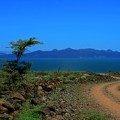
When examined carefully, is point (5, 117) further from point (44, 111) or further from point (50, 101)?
point (50, 101)

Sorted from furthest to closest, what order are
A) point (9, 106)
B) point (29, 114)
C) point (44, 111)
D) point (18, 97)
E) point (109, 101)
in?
1. point (109, 101)
2. point (18, 97)
3. point (44, 111)
4. point (9, 106)
5. point (29, 114)

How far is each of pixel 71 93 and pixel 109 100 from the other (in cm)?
452

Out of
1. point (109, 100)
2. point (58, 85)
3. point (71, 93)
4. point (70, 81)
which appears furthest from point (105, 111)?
point (70, 81)

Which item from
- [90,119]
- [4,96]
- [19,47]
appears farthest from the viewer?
[19,47]

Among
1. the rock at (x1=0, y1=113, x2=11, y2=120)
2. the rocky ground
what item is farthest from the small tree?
the rock at (x1=0, y1=113, x2=11, y2=120)

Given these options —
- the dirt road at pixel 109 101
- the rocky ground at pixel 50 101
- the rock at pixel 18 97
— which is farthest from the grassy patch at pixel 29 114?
the dirt road at pixel 109 101

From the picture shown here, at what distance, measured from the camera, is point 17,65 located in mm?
30422

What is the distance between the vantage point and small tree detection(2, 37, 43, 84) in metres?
29.7

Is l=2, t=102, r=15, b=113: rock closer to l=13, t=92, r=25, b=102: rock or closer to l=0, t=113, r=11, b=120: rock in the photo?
l=0, t=113, r=11, b=120: rock

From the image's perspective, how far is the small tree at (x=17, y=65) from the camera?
2975 centimetres

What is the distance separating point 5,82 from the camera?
98.0ft

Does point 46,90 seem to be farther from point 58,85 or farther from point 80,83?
point 80,83

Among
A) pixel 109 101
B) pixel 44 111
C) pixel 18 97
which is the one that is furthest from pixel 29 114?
pixel 109 101

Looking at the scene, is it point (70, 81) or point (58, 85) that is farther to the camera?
point (70, 81)
